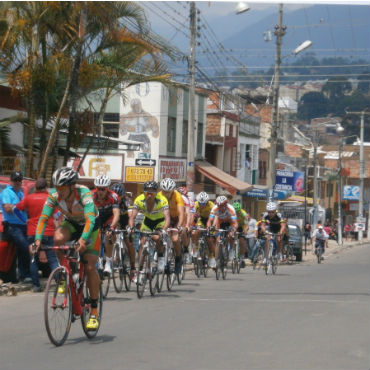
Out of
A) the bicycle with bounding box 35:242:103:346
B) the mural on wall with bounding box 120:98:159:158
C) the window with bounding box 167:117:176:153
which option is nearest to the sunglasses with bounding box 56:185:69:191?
the bicycle with bounding box 35:242:103:346

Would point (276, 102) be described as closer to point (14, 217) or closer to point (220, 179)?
point (220, 179)

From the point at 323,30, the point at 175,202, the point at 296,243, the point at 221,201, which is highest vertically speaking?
the point at 323,30

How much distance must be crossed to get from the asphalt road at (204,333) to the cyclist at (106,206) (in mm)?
981

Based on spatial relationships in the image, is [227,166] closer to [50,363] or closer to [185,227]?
[185,227]

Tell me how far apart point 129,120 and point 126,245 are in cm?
2687

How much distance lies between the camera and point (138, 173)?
104ft

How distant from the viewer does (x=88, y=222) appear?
9117mm

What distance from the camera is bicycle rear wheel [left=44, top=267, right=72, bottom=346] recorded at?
8828 mm

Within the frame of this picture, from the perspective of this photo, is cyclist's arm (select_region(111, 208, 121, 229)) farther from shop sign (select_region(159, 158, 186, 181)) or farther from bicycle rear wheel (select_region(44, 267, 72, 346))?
shop sign (select_region(159, 158, 186, 181))

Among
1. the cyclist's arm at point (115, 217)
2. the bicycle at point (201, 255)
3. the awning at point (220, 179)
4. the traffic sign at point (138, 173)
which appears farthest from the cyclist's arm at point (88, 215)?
the awning at point (220, 179)

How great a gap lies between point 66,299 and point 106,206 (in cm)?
493

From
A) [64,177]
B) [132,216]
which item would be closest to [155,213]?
[132,216]

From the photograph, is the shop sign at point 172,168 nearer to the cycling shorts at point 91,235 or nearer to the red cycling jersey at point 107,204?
the red cycling jersey at point 107,204

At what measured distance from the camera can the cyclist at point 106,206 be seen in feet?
44.9
